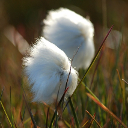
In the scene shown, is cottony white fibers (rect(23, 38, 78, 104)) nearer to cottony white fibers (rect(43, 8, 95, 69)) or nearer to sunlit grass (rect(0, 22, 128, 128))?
sunlit grass (rect(0, 22, 128, 128))

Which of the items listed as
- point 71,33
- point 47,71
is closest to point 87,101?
point 71,33

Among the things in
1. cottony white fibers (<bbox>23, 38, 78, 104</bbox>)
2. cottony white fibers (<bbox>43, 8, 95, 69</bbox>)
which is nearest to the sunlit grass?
cottony white fibers (<bbox>23, 38, 78, 104</bbox>)

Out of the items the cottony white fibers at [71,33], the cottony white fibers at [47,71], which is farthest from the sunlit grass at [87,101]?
the cottony white fibers at [71,33]

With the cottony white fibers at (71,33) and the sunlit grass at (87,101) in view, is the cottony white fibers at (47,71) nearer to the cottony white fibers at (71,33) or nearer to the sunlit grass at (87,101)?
the sunlit grass at (87,101)

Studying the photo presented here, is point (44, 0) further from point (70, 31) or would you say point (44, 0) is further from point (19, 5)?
point (70, 31)

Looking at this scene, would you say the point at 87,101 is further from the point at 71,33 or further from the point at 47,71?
the point at 47,71
